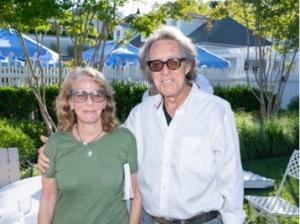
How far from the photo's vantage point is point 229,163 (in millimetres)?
2326

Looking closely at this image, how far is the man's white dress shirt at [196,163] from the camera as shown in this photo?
2332mm

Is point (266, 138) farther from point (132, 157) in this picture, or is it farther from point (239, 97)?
point (132, 157)

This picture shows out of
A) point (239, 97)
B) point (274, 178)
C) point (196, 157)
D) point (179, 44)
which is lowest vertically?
point (274, 178)

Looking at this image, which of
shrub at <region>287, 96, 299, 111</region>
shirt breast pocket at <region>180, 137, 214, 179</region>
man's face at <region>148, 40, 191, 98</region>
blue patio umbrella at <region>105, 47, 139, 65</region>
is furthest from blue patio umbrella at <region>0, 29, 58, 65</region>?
shirt breast pocket at <region>180, 137, 214, 179</region>

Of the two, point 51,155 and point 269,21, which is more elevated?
point 269,21

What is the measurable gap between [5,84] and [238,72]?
7.75 metres

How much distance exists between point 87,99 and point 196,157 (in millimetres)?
633

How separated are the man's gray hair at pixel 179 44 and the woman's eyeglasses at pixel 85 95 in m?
0.27

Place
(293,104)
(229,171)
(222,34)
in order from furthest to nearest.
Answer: (222,34), (293,104), (229,171)

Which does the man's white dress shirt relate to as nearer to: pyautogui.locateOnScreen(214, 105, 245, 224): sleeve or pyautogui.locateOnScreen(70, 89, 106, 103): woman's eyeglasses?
pyautogui.locateOnScreen(214, 105, 245, 224): sleeve

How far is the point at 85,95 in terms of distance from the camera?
2498 millimetres

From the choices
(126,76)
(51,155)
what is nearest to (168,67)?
(51,155)

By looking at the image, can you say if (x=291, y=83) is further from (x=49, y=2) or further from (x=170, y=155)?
(x=170, y=155)

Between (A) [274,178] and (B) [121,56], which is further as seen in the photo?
(B) [121,56]
